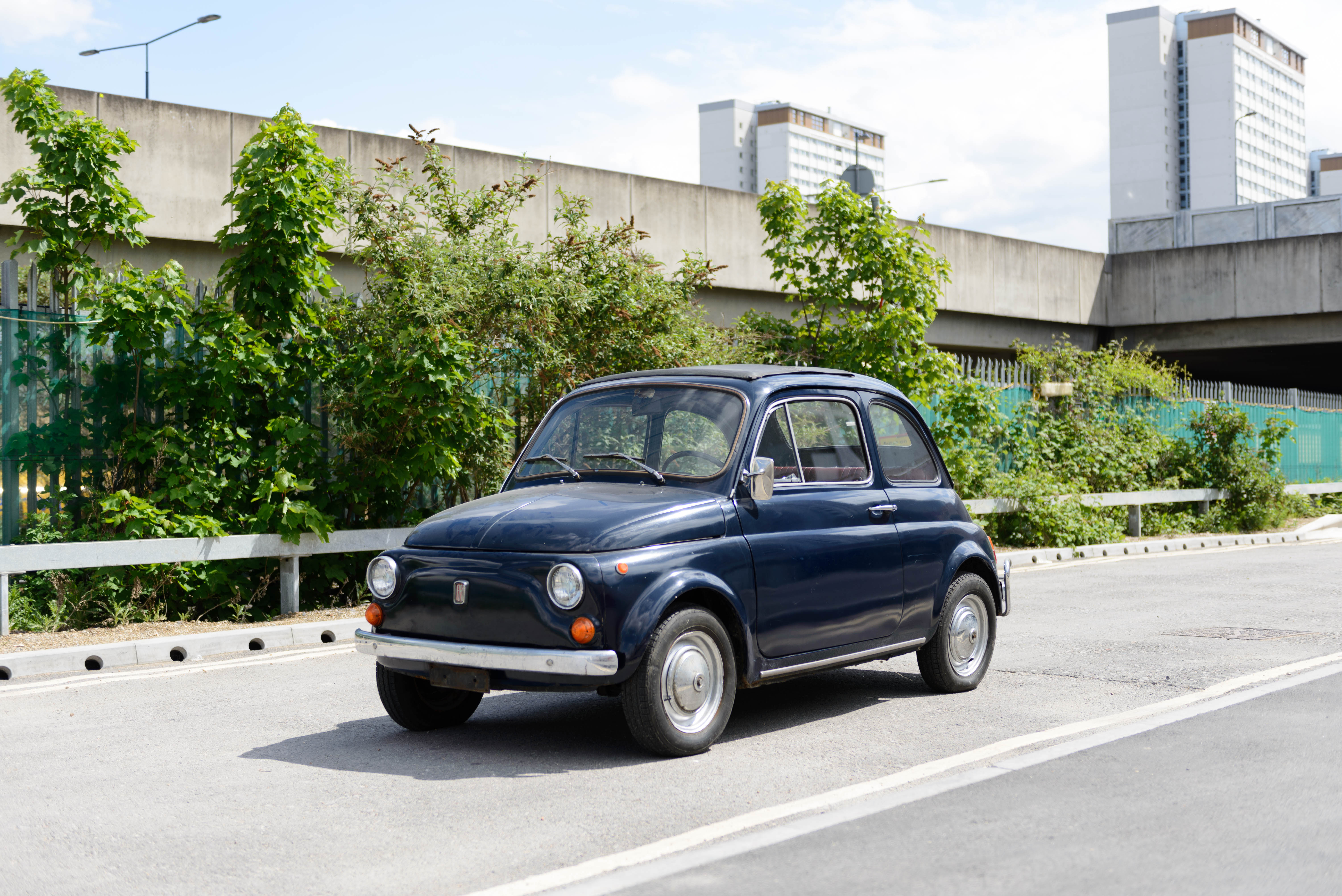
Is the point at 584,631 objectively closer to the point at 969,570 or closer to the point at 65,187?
the point at 969,570

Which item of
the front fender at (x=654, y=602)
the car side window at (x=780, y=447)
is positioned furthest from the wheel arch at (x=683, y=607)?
the car side window at (x=780, y=447)

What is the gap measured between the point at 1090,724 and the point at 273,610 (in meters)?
7.16

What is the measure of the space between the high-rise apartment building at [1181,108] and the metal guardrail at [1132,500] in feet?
509

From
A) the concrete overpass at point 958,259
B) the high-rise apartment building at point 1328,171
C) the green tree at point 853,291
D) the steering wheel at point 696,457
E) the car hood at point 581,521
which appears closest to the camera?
the car hood at point 581,521

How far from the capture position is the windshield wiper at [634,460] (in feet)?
21.5

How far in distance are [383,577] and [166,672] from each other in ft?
10.8

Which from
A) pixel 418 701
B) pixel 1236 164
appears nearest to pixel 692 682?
pixel 418 701

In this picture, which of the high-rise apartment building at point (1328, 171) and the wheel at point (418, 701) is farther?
the high-rise apartment building at point (1328, 171)

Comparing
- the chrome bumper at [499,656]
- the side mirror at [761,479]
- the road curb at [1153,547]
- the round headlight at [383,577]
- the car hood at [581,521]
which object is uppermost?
the side mirror at [761,479]

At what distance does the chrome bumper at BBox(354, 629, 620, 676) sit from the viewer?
Result: 18.5 ft

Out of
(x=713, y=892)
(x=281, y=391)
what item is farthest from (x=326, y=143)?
(x=713, y=892)

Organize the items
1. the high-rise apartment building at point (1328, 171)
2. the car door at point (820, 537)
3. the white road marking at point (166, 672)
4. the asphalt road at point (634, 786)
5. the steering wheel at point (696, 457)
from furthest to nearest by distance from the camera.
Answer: the high-rise apartment building at point (1328, 171), the white road marking at point (166, 672), the steering wheel at point (696, 457), the car door at point (820, 537), the asphalt road at point (634, 786)

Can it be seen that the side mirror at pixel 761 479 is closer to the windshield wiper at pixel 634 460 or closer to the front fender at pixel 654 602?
the windshield wiper at pixel 634 460

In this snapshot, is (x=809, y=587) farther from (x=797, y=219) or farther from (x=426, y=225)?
(x=797, y=219)
